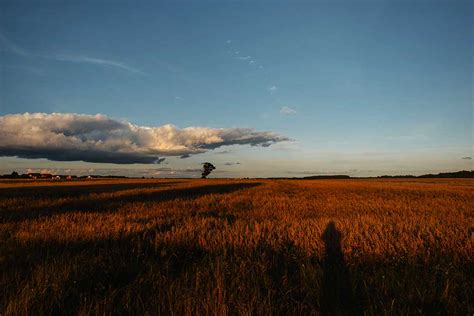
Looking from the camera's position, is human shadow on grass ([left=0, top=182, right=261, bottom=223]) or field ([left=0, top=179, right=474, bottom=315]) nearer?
field ([left=0, top=179, right=474, bottom=315])

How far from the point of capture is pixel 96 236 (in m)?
6.99

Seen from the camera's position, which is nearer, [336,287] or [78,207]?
[336,287]

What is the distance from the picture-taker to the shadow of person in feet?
11.3

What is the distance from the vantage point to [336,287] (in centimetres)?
404

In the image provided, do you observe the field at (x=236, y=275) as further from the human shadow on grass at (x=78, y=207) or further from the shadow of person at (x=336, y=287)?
the human shadow on grass at (x=78, y=207)

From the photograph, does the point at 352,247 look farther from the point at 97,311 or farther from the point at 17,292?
the point at 17,292

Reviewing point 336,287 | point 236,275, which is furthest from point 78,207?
point 336,287

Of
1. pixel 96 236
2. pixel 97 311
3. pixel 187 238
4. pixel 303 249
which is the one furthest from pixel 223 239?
pixel 97 311

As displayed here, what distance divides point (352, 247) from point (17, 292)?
18.0 ft

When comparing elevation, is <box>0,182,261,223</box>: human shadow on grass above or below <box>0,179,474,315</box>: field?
below

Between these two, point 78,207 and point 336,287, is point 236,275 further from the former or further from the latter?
point 78,207

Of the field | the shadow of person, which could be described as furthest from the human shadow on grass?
the shadow of person

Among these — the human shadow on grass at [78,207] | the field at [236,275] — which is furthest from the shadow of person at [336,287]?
the human shadow on grass at [78,207]

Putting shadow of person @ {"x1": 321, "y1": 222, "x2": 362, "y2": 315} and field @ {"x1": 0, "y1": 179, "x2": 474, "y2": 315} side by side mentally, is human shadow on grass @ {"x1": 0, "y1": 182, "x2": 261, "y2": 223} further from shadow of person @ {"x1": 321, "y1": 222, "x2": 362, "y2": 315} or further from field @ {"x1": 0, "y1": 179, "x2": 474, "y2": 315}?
shadow of person @ {"x1": 321, "y1": 222, "x2": 362, "y2": 315}
